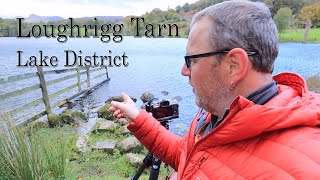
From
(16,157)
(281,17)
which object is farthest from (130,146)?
(281,17)

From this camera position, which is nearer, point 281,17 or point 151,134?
point 151,134

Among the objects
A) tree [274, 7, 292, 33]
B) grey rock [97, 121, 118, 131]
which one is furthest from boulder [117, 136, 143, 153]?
tree [274, 7, 292, 33]

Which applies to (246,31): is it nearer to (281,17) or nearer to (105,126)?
(105,126)

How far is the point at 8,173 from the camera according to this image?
2.74 metres

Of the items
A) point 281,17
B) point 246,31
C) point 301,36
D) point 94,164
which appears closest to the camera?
point 246,31

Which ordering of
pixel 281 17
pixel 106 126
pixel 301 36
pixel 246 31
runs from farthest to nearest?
1. pixel 301 36
2. pixel 281 17
3. pixel 106 126
4. pixel 246 31

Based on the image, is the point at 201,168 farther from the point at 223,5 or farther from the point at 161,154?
the point at 161,154

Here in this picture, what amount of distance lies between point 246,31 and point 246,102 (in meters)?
0.25

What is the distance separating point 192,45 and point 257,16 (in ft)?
0.85

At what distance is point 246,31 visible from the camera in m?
1.07

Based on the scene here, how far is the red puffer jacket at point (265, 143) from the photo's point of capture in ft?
2.83

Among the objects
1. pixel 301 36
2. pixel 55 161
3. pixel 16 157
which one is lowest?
pixel 55 161

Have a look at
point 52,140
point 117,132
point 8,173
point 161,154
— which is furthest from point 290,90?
point 117,132

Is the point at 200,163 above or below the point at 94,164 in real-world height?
above
